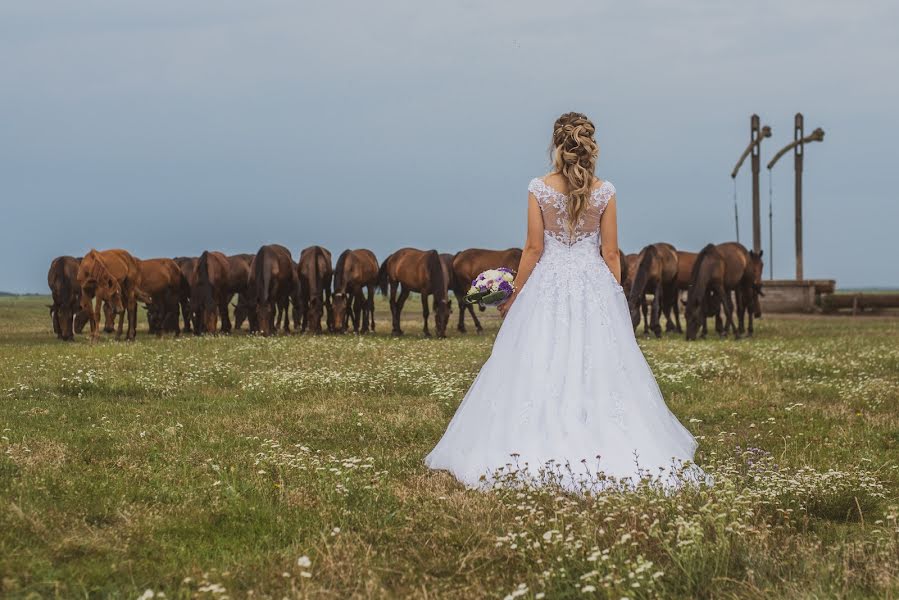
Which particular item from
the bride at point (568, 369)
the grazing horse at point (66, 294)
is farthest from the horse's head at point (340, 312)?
the bride at point (568, 369)

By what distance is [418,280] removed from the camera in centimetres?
2889

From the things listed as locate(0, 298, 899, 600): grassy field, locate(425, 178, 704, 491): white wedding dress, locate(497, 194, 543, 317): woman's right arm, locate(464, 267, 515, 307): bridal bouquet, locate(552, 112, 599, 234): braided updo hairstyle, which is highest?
locate(552, 112, 599, 234): braided updo hairstyle

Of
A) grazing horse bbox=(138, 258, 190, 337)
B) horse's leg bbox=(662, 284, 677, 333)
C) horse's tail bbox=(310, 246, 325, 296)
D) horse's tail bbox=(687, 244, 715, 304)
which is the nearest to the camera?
horse's tail bbox=(687, 244, 715, 304)

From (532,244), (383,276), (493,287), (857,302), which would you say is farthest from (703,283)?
(857,302)

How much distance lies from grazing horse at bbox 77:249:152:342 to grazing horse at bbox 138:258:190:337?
69.3 inches

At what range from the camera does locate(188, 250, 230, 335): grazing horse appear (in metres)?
26.8

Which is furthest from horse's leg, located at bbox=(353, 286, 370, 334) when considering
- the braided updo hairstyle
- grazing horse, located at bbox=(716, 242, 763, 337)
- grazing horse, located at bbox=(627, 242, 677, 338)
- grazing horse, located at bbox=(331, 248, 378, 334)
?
the braided updo hairstyle

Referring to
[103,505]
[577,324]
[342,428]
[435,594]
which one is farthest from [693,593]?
[342,428]

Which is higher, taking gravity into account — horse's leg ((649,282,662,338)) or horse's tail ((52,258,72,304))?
horse's tail ((52,258,72,304))

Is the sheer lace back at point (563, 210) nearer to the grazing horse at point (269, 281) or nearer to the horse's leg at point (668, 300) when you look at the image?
the grazing horse at point (269, 281)

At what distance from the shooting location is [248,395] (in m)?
13.0

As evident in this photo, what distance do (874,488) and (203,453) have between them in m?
5.76

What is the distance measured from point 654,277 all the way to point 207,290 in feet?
42.0

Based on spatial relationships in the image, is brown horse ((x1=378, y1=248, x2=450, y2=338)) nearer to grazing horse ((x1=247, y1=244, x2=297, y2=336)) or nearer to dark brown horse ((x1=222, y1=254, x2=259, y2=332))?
grazing horse ((x1=247, y1=244, x2=297, y2=336))
